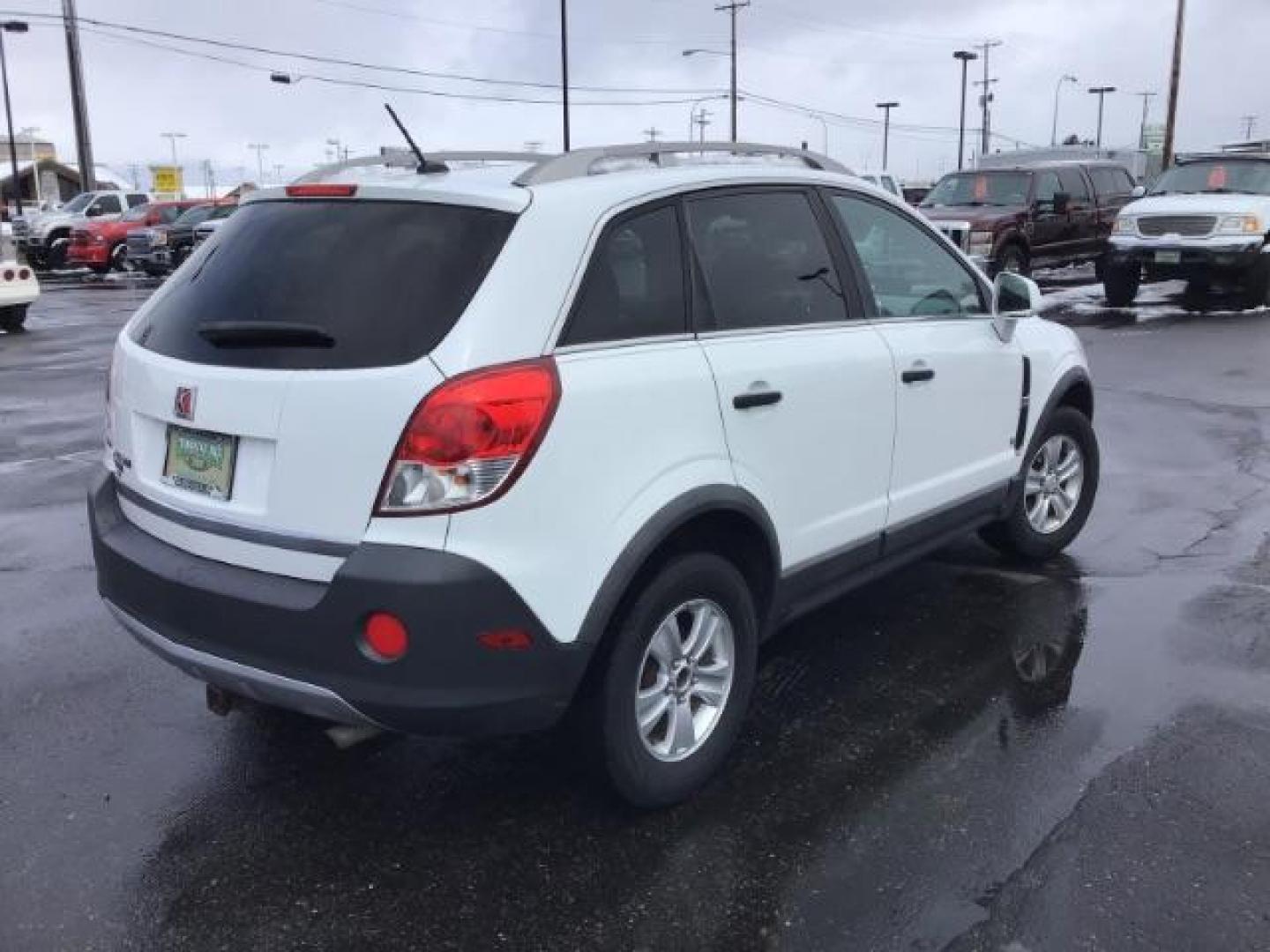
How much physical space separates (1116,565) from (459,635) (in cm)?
383

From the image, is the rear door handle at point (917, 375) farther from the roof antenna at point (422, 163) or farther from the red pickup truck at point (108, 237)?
the red pickup truck at point (108, 237)

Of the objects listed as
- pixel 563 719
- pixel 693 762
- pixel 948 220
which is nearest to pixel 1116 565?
pixel 693 762

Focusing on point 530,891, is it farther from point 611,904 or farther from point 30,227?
point 30,227

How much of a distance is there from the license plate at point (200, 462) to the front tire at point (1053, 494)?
133 inches

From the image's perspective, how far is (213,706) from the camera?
11.6 feet

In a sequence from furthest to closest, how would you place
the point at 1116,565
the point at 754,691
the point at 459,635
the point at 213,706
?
the point at 1116,565, the point at 754,691, the point at 213,706, the point at 459,635

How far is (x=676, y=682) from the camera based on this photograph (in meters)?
3.36

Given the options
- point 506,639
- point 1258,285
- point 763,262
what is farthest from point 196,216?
point 506,639

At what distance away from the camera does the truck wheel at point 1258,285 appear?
15.6m

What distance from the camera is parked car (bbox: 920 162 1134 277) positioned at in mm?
17094

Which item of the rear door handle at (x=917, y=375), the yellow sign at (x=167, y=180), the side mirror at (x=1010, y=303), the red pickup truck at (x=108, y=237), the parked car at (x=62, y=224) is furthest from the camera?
the yellow sign at (x=167, y=180)

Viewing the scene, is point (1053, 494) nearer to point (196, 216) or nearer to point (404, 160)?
point (404, 160)

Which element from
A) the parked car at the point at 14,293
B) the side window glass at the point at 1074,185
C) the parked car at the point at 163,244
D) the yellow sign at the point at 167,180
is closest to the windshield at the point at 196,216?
the parked car at the point at 163,244

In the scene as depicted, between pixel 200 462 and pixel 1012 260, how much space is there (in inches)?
653
